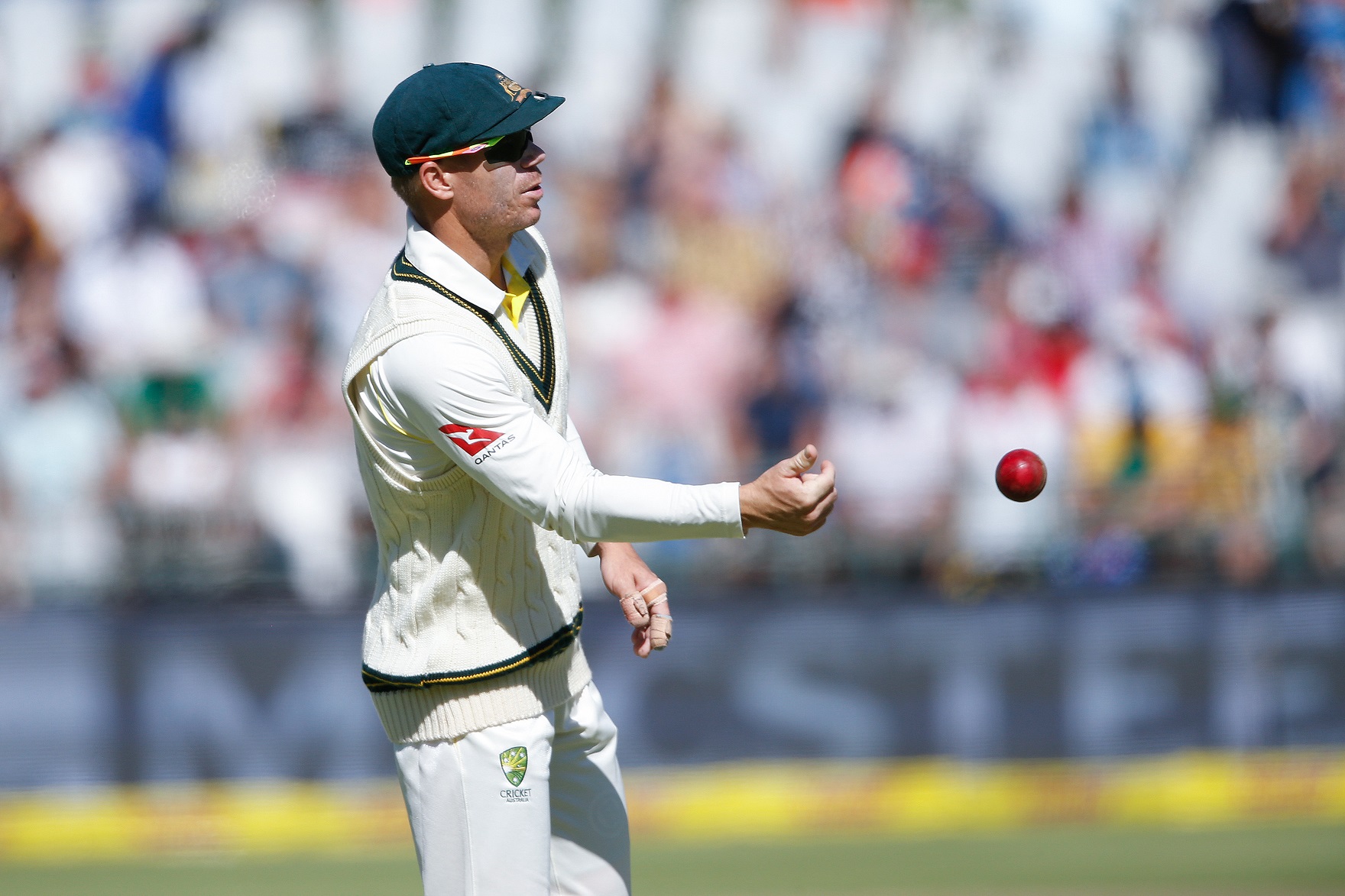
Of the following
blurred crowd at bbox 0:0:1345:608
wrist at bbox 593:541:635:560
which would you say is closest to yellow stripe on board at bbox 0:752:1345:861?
blurred crowd at bbox 0:0:1345:608

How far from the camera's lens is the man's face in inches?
129

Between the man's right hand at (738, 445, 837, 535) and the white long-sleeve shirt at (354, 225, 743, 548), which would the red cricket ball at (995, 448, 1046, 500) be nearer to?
the man's right hand at (738, 445, 837, 535)

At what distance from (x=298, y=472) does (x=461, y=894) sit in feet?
16.8

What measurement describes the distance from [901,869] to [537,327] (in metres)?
3.91

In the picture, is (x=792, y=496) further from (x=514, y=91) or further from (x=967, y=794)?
(x=967, y=794)

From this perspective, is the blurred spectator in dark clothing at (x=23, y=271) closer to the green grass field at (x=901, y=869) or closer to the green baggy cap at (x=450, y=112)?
the green grass field at (x=901, y=869)

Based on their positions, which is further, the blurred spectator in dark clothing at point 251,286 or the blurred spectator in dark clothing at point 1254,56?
the blurred spectator in dark clothing at point 1254,56

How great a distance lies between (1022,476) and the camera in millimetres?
3512

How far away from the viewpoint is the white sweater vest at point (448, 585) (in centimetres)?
324

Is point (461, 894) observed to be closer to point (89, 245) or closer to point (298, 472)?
point (298, 472)

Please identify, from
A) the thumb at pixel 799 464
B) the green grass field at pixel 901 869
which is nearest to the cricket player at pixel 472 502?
the thumb at pixel 799 464

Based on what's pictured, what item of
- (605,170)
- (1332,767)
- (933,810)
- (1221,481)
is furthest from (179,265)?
(1332,767)

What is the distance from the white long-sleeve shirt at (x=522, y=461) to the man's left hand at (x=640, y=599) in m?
0.31

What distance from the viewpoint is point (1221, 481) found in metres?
7.52
